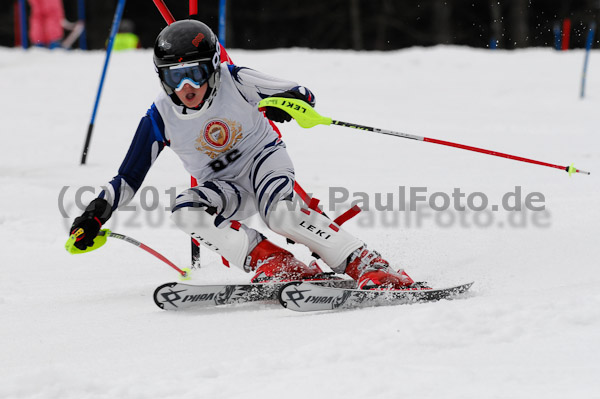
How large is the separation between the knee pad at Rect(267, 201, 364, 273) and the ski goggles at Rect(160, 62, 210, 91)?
2.29ft

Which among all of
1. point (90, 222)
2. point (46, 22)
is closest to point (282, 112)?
point (90, 222)

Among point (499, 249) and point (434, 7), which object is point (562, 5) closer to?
point (434, 7)

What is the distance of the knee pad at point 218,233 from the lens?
11.1 ft

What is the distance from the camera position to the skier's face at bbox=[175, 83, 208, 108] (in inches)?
135

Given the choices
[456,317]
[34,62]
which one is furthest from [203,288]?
[34,62]

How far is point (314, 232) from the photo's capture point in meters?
3.36

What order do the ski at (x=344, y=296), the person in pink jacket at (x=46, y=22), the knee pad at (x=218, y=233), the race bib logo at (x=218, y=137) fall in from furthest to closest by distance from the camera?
the person in pink jacket at (x=46, y=22) < the race bib logo at (x=218, y=137) < the knee pad at (x=218, y=233) < the ski at (x=344, y=296)

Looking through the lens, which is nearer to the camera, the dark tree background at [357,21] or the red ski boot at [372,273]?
the red ski boot at [372,273]

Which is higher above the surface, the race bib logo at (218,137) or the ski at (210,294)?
the race bib logo at (218,137)

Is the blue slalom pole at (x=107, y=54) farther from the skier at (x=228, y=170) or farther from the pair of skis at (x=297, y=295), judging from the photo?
the pair of skis at (x=297, y=295)

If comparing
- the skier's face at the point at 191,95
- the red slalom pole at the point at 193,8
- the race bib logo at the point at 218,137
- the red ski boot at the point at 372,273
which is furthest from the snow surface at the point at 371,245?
the red slalom pole at the point at 193,8

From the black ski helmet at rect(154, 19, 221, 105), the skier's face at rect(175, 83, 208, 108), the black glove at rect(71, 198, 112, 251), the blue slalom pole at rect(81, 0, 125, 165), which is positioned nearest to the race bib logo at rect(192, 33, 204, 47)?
the black ski helmet at rect(154, 19, 221, 105)

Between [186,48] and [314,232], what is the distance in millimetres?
1033

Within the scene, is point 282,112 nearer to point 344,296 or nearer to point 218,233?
point 218,233
